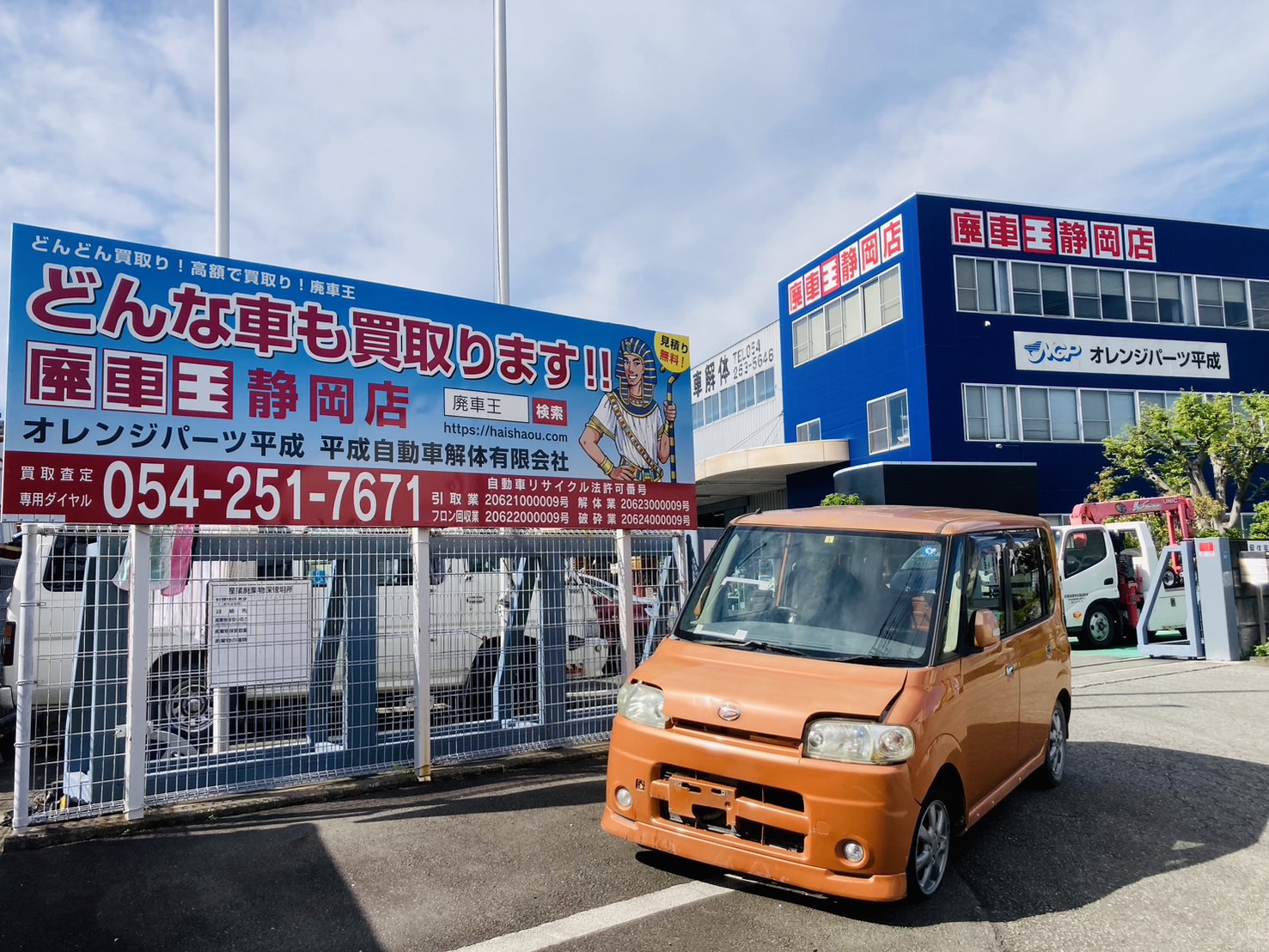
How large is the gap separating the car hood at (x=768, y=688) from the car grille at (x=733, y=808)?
0.84 feet

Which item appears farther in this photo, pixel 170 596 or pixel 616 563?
pixel 616 563

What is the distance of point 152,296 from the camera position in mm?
5488

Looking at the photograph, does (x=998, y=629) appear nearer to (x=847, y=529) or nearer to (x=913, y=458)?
(x=847, y=529)

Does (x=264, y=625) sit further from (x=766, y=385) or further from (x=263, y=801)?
(x=766, y=385)

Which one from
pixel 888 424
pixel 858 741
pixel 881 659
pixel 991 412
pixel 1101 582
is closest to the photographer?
pixel 858 741

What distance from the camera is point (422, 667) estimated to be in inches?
243

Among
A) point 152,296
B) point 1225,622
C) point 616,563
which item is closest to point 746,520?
point 616,563

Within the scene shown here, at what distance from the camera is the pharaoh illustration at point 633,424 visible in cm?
750

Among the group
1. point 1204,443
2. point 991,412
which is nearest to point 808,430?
point 991,412

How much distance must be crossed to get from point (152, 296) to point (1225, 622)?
13363mm

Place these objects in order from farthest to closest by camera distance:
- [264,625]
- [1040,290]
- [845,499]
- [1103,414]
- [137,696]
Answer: [1103,414], [1040,290], [845,499], [264,625], [137,696]

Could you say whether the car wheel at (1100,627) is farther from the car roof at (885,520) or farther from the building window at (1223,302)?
the building window at (1223,302)

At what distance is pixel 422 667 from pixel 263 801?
1306 millimetres

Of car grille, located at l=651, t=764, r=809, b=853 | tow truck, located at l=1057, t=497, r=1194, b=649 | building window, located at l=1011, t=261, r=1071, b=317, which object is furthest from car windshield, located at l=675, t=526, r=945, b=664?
building window, located at l=1011, t=261, r=1071, b=317
